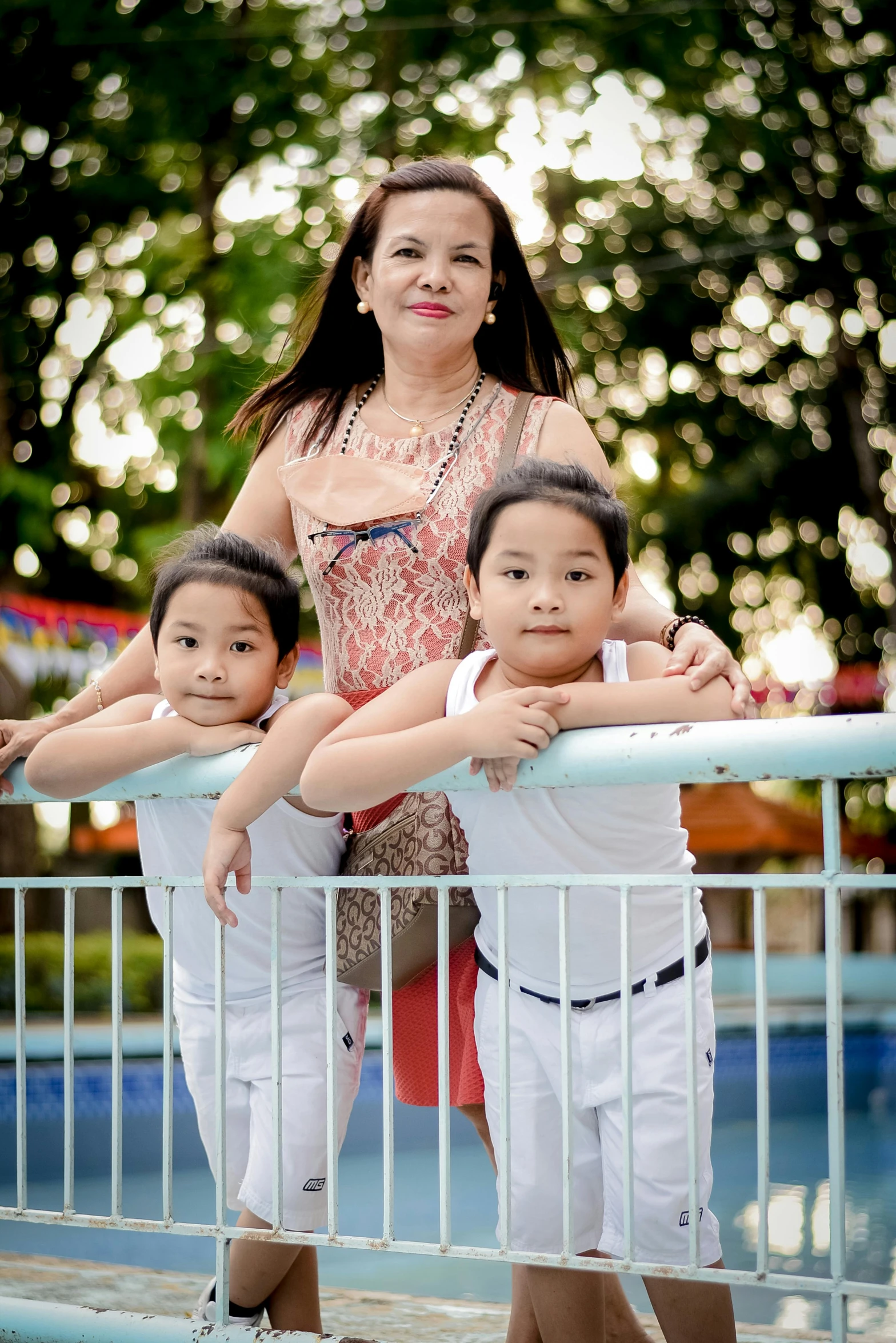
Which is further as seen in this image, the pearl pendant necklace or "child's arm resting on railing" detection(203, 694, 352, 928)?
the pearl pendant necklace

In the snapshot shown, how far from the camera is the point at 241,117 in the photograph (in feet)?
33.3

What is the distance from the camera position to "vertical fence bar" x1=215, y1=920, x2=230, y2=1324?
5.94 feet

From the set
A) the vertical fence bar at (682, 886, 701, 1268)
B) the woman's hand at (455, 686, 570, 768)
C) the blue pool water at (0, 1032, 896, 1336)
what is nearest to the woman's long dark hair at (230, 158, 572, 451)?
the woman's hand at (455, 686, 570, 768)

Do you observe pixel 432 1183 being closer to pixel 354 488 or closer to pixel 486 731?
pixel 354 488

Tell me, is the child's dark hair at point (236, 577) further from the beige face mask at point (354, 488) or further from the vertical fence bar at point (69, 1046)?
the vertical fence bar at point (69, 1046)

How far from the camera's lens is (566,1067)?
62.0 inches

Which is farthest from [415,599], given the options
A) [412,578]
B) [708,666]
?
[708,666]

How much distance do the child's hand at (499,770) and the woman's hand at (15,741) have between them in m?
0.81

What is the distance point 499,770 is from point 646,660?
32 cm

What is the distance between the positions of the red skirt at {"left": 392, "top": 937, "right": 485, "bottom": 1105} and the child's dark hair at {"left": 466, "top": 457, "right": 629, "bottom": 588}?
60 centimetres

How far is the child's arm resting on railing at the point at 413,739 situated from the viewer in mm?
1542

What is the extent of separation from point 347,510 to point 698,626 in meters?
0.62

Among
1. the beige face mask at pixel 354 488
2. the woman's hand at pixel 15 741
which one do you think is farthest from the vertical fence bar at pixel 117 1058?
the beige face mask at pixel 354 488

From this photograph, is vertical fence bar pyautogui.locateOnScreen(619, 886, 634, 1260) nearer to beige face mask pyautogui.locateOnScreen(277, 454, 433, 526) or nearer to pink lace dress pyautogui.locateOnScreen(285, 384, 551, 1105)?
pink lace dress pyautogui.locateOnScreen(285, 384, 551, 1105)
